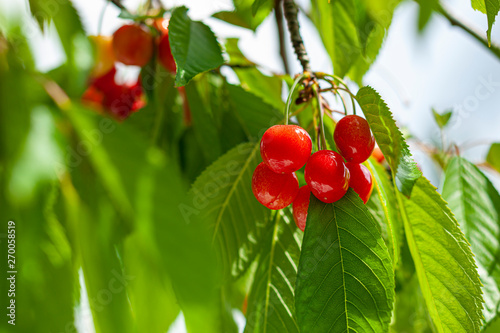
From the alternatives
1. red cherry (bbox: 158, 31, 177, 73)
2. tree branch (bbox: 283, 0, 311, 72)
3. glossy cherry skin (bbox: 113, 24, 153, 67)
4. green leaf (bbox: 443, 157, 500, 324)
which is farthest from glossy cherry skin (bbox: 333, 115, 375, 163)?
glossy cherry skin (bbox: 113, 24, 153, 67)

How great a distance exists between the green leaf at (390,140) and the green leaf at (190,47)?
23cm

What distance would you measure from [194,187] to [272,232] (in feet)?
0.49

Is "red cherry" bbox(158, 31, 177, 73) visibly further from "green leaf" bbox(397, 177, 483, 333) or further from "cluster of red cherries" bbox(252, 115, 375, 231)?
"green leaf" bbox(397, 177, 483, 333)

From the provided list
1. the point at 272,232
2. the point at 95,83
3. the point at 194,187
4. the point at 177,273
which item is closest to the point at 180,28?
the point at 194,187

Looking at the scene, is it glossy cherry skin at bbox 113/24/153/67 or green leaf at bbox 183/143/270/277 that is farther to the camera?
glossy cherry skin at bbox 113/24/153/67

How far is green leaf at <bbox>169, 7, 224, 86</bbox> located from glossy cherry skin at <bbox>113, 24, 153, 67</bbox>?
0.33 m

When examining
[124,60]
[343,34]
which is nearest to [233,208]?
[343,34]

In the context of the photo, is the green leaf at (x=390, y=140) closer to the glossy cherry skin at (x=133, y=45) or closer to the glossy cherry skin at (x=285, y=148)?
the glossy cherry skin at (x=285, y=148)

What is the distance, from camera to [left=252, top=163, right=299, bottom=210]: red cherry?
→ 59 cm

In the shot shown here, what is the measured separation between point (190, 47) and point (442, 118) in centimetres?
78

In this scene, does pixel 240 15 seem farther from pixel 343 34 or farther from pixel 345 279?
pixel 345 279

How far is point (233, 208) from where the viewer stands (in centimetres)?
74

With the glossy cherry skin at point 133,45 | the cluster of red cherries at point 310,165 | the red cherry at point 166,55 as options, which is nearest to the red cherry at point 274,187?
the cluster of red cherries at point 310,165

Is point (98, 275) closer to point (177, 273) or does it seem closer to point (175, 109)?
point (177, 273)
